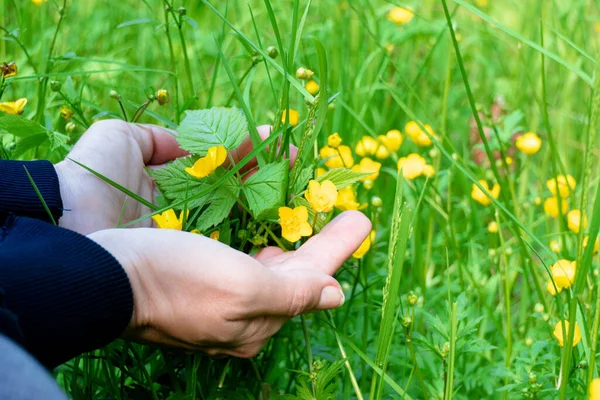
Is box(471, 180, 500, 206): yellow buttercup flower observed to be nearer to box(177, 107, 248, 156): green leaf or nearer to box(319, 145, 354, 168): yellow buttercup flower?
box(319, 145, 354, 168): yellow buttercup flower

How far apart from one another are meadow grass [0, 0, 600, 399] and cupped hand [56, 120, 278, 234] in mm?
33

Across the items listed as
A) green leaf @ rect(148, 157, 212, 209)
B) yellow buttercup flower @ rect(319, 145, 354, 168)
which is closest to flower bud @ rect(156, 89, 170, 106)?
green leaf @ rect(148, 157, 212, 209)

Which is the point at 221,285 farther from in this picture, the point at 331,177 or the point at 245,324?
the point at 331,177

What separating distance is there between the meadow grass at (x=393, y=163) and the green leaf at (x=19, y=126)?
1.0 inches

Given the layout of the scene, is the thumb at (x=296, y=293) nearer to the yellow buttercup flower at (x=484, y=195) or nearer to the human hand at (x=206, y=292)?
the human hand at (x=206, y=292)

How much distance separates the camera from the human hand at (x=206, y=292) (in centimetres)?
85

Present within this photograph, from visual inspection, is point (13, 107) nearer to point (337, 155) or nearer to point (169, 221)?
point (169, 221)

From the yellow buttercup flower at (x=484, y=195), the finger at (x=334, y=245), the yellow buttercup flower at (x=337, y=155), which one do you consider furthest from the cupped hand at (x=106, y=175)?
the yellow buttercup flower at (x=484, y=195)

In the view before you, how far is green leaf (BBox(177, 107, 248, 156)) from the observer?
990 mm

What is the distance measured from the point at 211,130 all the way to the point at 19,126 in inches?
11.0

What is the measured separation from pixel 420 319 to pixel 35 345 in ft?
2.56

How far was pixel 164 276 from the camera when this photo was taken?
879 mm

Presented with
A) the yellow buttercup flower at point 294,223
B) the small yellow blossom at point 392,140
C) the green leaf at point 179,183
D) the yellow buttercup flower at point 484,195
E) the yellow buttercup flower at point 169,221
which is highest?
the green leaf at point 179,183

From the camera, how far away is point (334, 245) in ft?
3.15
